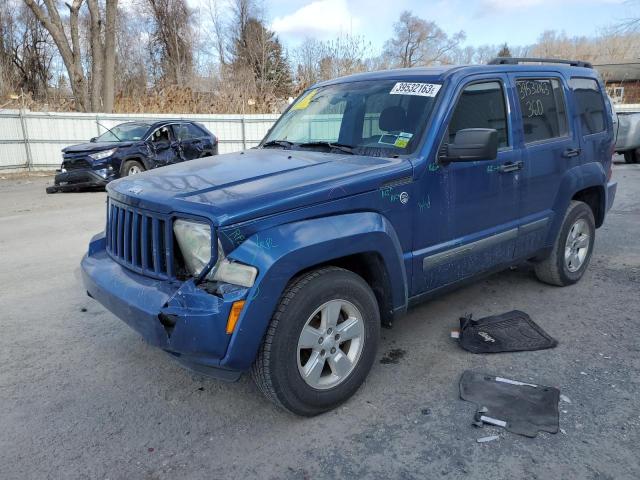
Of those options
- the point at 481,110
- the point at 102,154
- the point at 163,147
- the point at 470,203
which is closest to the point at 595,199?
the point at 481,110

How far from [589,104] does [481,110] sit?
1.77 m

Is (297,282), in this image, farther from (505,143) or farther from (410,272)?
(505,143)

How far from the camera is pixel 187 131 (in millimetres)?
13391

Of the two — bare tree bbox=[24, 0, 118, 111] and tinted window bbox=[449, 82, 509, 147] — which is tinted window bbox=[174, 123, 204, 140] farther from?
tinted window bbox=[449, 82, 509, 147]

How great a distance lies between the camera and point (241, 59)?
40000 mm

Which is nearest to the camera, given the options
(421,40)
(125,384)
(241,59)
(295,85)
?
(125,384)

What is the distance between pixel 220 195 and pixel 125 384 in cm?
145

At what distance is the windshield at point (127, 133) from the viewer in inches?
484

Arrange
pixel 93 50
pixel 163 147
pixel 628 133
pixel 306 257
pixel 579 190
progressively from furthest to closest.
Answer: pixel 93 50
pixel 628 133
pixel 163 147
pixel 579 190
pixel 306 257

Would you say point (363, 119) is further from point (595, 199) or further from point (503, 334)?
point (595, 199)

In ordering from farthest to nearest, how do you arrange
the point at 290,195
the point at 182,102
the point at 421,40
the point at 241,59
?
the point at 421,40
the point at 241,59
the point at 182,102
the point at 290,195

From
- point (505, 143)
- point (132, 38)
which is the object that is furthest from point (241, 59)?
point (505, 143)

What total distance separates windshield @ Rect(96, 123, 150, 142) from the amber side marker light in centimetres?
1077

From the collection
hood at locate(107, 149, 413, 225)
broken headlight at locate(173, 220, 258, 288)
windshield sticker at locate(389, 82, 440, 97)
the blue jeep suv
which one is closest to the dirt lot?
the blue jeep suv
